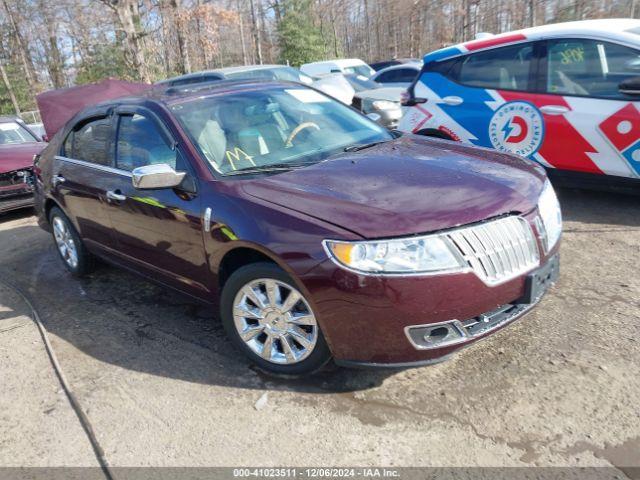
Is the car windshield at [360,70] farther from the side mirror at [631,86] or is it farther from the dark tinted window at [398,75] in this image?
the side mirror at [631,86]

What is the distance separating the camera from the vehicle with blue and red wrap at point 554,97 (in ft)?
15.3

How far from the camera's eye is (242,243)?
2848 mm

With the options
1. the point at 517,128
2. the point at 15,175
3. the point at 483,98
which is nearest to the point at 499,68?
the point at 483,98

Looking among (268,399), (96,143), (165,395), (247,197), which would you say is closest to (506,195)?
(247,197)

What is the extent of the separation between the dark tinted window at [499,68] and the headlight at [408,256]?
3.45 metres

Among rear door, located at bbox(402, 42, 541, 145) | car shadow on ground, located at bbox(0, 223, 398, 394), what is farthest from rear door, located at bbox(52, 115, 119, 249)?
rear door, located at bbox(402, 42, 541, 145)

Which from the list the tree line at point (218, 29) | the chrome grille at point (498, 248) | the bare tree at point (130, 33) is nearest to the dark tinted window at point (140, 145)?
the chrome grille at point (498, 248)

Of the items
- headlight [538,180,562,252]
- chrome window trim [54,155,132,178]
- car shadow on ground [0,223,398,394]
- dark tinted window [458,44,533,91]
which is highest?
dark tinted window [458,44,533,91]

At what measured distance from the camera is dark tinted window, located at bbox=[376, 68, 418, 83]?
49.4 feet

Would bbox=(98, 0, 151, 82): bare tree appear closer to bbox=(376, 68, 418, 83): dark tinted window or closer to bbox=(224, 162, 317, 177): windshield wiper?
bbox=(376, 68, 418, 83): dark tinted window

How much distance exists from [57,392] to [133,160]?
162 centimetres

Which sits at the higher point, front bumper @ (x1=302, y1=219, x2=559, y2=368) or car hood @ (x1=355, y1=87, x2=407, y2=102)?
car hood @ (x1=355, y1=87, x2=407, y2=102)

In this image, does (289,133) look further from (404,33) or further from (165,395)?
(404,33)

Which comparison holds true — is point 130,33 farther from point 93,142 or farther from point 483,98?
point 483,98
